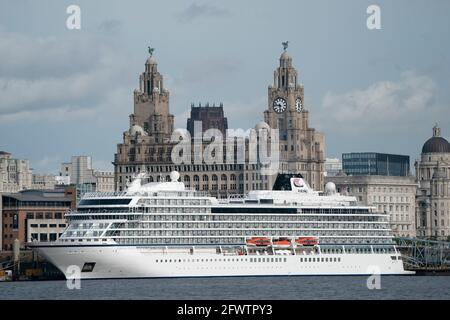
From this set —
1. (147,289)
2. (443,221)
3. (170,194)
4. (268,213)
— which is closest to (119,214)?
(170,194)

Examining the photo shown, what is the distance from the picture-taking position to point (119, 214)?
3450 inches

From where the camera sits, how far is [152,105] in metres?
154

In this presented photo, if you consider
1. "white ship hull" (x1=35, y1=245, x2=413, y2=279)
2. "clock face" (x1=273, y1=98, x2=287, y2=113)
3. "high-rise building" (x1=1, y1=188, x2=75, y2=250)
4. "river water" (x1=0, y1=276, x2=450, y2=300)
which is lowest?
"river water" (x1=0, y1=276, x2=450, y2=300)

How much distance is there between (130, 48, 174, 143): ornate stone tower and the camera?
505 feet

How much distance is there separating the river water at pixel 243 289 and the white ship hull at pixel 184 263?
1669 millimetres

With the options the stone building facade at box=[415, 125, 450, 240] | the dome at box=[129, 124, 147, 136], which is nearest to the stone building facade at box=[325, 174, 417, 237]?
the stone building facade at box=[415, 125, 450, 240]

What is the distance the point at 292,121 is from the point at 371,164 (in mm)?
47376

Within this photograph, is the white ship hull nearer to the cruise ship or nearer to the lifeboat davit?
the cruise ship

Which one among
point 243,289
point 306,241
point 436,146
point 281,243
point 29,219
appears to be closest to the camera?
point 243,289

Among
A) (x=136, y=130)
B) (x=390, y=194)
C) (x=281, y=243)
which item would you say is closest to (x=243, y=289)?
(x=281, y=243)

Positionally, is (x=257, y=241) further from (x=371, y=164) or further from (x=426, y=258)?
(x=371, y=164)

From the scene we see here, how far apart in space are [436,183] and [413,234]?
615 inches

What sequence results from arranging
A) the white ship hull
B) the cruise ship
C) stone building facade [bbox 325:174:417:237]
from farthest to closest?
1. stone building facade [bbox 325:174:417:237]
2. the cruise ship
3. the white ship hull

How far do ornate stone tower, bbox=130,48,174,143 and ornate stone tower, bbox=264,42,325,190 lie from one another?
45.0ft
